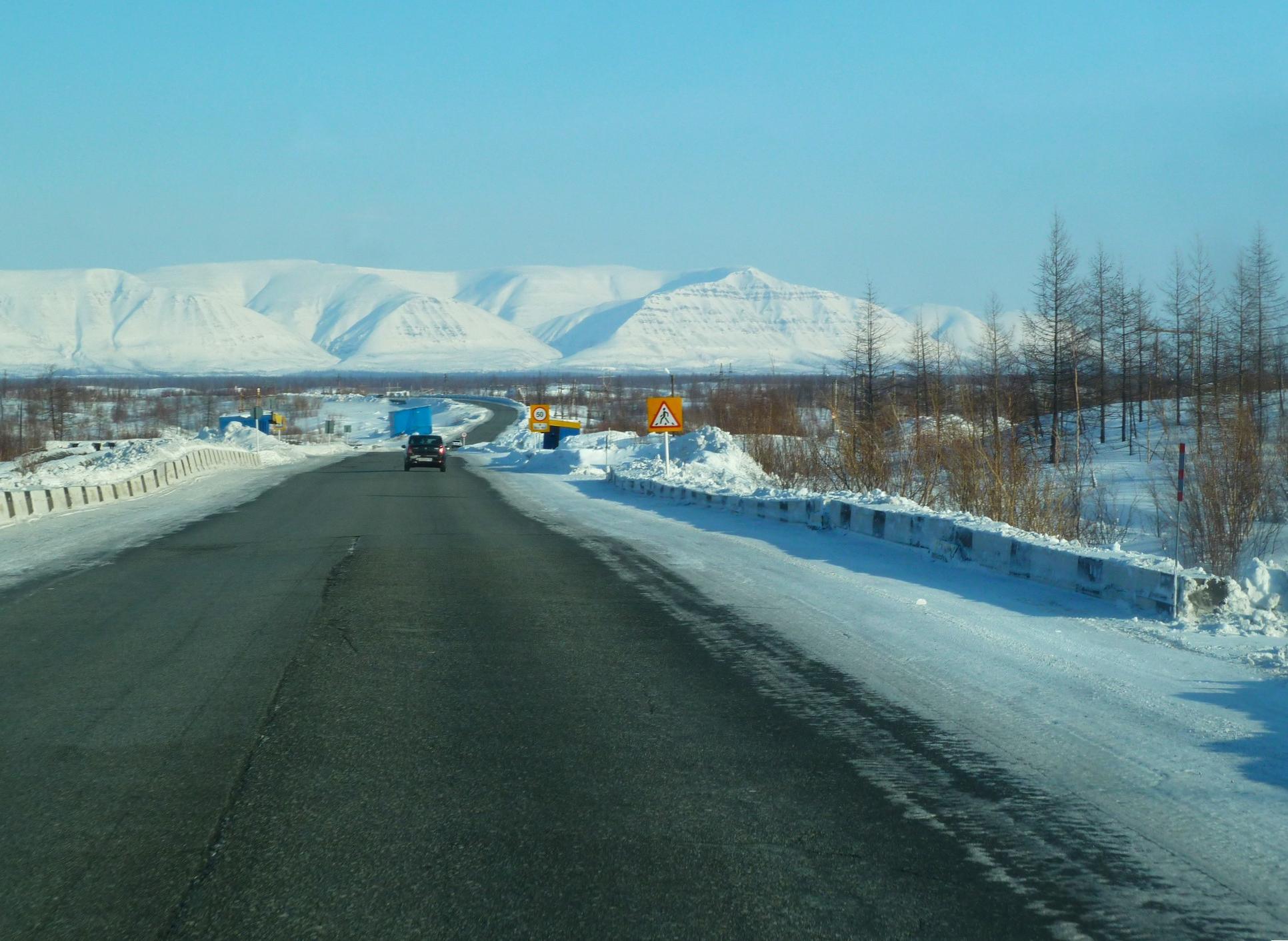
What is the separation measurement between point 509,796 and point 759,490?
18887 mm

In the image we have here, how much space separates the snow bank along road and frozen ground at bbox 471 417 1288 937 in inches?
1.9

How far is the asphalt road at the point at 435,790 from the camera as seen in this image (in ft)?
13.9

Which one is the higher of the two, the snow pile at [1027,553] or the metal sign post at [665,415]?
the metal sign post at [665,415]

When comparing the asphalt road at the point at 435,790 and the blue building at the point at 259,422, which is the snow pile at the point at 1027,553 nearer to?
the asphalt road at the point at 435,790

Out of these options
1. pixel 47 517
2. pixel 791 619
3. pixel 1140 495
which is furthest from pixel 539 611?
pixel 1140 495

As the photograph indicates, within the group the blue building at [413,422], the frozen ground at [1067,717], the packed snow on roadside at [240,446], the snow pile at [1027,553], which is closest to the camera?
the frozen ground at [1067,717]

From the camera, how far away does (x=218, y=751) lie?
6.25 meters

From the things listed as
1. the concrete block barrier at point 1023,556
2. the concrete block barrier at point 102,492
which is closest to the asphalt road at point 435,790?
the concrete block barrier at point 1023,556

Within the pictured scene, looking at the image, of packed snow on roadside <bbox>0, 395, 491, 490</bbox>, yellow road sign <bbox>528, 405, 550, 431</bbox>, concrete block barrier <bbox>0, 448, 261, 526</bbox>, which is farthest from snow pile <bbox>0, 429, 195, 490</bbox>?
yellow road sign <bbox>528, 405, 550, 431</bbox>

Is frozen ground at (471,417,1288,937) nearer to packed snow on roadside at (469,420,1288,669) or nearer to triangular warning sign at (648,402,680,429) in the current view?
packed snow on roadside at (469,420,1288,669)

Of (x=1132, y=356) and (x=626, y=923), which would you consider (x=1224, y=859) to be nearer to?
(x=626, y=923)

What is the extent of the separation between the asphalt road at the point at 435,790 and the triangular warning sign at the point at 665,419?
20.8 metres

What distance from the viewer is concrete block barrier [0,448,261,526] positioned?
23844 mm

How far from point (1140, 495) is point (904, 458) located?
19.6 m
